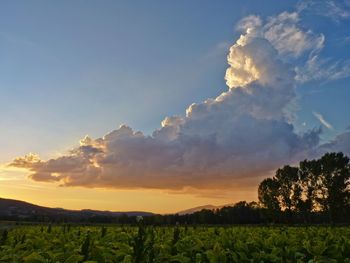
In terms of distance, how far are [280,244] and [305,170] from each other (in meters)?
91.5

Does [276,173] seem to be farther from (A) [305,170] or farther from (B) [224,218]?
(B) [224,218]

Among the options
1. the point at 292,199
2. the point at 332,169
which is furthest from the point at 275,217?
the point at 332,169

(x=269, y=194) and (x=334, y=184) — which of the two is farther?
(x=269, y=194)

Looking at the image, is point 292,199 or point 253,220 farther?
point 253,220

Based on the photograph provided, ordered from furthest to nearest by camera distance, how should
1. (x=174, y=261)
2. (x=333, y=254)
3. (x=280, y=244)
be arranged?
(x=280, y=244)
(x=333, y=254)
(x=174, y=261)

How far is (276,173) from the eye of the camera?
107250 millimetres

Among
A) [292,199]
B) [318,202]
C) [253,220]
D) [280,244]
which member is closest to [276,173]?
[292,199]

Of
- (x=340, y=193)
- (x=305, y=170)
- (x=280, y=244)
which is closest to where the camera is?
(x=280, y=244)

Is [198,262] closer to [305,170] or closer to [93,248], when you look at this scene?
[93,248]

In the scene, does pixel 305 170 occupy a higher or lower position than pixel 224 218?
higher

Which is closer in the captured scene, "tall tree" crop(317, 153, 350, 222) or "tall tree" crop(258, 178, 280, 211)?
"tall tree" crop(317, 153, 350, 222)

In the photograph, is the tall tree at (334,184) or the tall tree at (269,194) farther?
the tall tree at (269,194)

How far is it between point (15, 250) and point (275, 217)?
98719 mm

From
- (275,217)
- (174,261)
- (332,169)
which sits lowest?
(174,261)
